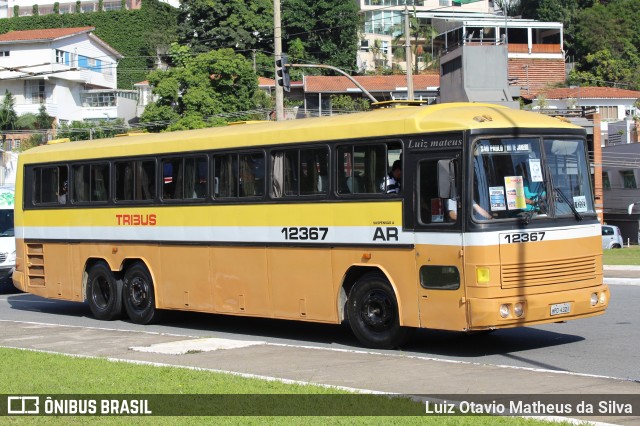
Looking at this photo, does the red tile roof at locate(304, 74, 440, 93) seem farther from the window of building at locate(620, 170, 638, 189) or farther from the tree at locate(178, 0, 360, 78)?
the window of building at locate(620, 170, 638, 189)

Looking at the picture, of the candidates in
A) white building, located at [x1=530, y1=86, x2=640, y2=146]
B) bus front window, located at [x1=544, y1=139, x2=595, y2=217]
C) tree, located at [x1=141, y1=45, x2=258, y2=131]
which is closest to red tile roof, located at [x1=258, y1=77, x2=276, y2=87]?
tree, located at [x1=141, y1=45, x2=258, y2=131]

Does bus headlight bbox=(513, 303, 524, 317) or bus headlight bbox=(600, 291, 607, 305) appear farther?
bus headlight bbox=(600, 291, 607, 305)

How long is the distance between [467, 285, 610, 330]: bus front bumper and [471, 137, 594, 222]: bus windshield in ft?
3.39

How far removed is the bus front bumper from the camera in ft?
40.2

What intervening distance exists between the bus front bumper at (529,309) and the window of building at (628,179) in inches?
2046

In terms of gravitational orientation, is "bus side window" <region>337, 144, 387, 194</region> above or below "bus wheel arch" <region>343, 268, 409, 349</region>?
above

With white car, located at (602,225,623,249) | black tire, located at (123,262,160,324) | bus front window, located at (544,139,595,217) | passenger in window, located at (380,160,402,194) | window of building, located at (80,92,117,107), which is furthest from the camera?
window of building, located at (80,92,117,107)

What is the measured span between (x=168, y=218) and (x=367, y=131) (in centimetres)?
499

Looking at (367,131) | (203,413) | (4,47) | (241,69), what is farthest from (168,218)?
(4,47)

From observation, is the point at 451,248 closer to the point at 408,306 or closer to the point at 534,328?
the point at 408,306

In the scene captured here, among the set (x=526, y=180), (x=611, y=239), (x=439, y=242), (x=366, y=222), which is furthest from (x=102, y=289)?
(x=611, y=239)

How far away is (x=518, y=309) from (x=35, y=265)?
467 inches

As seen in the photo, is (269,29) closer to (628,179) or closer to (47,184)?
(628,179)

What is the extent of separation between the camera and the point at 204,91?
6100 centimetres
